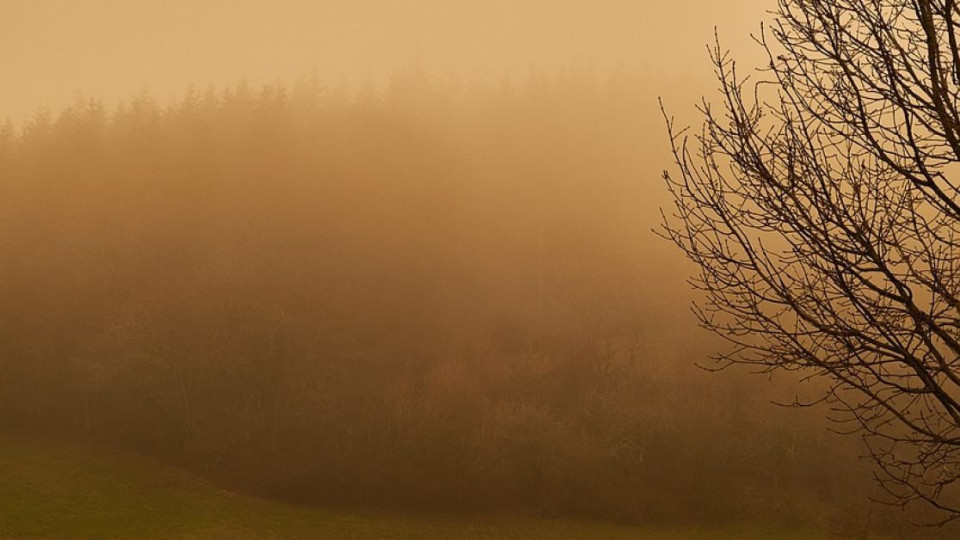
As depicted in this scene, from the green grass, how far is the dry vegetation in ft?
8.25

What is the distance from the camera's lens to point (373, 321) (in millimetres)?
59531

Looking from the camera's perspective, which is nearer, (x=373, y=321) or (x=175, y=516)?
(x=175, y=516)

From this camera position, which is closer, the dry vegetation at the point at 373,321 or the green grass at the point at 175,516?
the green grass at the point at 175,516

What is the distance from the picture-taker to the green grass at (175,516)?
35812 mm

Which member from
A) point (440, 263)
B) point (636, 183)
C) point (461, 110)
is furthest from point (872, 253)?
point (461, 110)

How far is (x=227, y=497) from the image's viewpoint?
43.0m

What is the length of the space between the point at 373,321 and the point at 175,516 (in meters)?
24.4

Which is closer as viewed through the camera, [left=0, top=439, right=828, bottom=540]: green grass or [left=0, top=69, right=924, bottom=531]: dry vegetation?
[left=0, top=439, right=828, bottom=540]: green grass

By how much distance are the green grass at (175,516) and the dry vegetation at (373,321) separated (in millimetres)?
2516

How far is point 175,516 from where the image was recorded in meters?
38.2

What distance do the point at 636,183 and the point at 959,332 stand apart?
8397 centimetres

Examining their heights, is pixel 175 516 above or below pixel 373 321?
below

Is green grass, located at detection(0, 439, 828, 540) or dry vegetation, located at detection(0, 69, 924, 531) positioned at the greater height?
dry vegetation, located at detection(0, 69, 924, 531)

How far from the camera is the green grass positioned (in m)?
35.8
